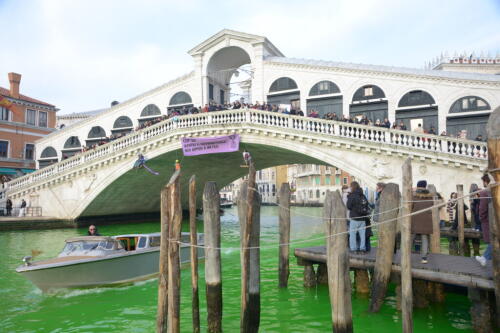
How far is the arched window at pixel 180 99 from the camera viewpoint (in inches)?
961

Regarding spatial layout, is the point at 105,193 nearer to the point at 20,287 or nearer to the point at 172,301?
the point at 20,287

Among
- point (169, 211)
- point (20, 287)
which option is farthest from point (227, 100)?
point (169, 211)

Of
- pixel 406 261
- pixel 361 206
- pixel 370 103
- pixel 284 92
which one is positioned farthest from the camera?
pixel 284 92

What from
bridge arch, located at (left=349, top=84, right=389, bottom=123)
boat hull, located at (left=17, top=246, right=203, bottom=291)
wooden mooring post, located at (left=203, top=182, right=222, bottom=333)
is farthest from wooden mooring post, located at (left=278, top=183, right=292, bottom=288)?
bridge arch, located at (left=349, top=84, right=389, bottom=123)

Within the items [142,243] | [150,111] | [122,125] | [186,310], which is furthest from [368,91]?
[122,125]

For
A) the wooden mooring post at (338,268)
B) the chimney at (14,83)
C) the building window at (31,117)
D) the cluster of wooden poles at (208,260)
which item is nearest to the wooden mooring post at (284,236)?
the cluster of wooden poles at (208,260)

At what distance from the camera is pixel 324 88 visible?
67.9ft

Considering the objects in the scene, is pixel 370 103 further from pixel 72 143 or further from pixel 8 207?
pixel 72 143

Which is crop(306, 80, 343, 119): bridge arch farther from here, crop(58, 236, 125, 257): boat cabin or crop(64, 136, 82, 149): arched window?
crop(64, 136, 82, 149): arched window

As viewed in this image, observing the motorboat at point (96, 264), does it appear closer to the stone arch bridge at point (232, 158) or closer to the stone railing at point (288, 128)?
the stone arch bridge at point (232, 158)

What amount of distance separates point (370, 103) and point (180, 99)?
457 inches

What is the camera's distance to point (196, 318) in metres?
5.89

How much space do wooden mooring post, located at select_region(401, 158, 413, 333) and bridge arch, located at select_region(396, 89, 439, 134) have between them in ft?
47.3

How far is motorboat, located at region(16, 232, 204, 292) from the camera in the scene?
7863mm
